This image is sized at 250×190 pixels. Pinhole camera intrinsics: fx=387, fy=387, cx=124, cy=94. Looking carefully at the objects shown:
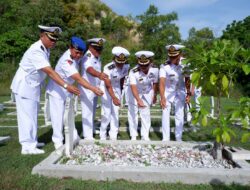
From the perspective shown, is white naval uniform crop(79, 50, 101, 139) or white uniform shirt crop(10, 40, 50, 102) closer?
white uniform shirt crop(10, 40, 50, 102)

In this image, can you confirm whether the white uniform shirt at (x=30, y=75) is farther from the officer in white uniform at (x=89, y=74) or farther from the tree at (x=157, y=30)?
the tree at (x=157, y=30)

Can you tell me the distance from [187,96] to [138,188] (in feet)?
11.7

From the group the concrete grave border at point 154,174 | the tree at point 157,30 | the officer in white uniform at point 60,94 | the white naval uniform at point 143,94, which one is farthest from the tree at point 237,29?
the concrete grave border at point 154,174

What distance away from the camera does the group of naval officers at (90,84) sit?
6543mm

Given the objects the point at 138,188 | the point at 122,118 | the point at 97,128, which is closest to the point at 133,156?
the point at 138,188

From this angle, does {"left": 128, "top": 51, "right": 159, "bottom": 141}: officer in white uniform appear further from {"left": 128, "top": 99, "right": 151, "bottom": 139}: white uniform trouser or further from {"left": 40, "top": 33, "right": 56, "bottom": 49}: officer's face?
{"left": 40, "top": 33, "right": 56, "bottom": 49}: officer's face

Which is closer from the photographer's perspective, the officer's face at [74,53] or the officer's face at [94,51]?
the officer's face at [74,53]

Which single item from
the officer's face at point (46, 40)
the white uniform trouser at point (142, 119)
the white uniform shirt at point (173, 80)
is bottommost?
the white uniform trouser at point (142, 119)

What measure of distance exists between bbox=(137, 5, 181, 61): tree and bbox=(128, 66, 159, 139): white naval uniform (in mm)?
25715

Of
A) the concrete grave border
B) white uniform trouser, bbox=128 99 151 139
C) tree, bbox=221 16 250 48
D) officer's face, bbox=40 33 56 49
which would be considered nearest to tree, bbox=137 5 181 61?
tree, bbox=221 16 250 48

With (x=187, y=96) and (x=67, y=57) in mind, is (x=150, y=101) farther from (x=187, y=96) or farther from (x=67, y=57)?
(x=67, y=57)

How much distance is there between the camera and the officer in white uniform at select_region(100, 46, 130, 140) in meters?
7.76

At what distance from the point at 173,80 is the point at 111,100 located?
1.41 m

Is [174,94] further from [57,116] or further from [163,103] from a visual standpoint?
[57,116]
